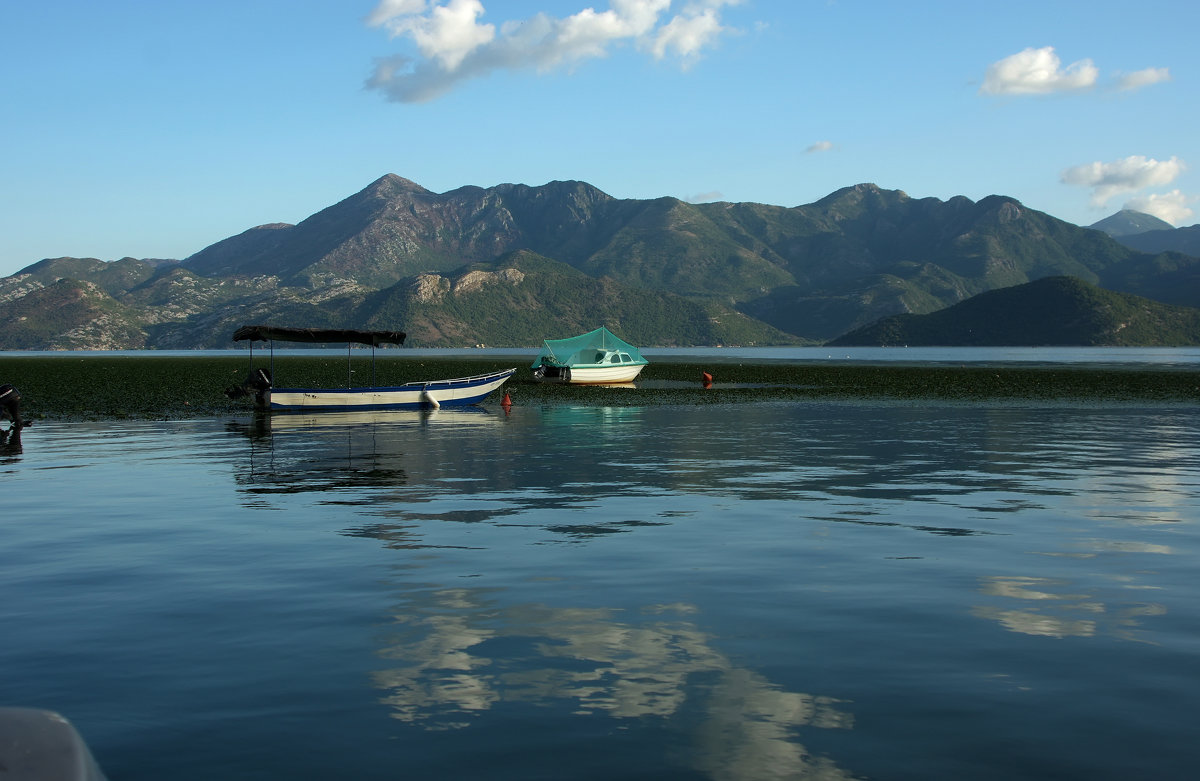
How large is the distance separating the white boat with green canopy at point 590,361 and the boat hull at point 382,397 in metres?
25.2

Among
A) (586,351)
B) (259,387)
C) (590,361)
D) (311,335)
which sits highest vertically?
(311,335)

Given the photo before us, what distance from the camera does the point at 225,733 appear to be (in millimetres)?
9141

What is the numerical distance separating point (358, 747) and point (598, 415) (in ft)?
153

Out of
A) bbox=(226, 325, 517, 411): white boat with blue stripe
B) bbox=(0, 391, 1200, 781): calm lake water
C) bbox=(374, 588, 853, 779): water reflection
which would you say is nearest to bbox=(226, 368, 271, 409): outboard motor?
bbox=(226, 325, 517, 411): white boat with blue stripe

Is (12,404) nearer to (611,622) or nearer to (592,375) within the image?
(611,622)

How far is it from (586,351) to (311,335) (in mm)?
32844

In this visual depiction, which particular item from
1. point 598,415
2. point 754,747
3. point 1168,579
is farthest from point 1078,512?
point 598,415

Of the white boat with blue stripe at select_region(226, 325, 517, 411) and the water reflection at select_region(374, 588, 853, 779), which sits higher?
the white boat with blue stripe at select_region(226, 325, 517, 411)

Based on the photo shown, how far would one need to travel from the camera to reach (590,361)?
9131 cm

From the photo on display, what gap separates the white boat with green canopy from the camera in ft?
295

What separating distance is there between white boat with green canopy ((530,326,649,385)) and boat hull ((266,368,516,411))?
25.2 meters

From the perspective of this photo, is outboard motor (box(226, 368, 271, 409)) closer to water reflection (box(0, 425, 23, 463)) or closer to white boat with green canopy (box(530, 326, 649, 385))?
water reflection (box(0, 425, 23, 463))

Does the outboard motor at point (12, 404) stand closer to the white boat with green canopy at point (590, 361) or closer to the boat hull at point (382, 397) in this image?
the boat hull at point (382, 397)

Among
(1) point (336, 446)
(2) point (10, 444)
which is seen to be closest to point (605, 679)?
(1) point (336, 446)
